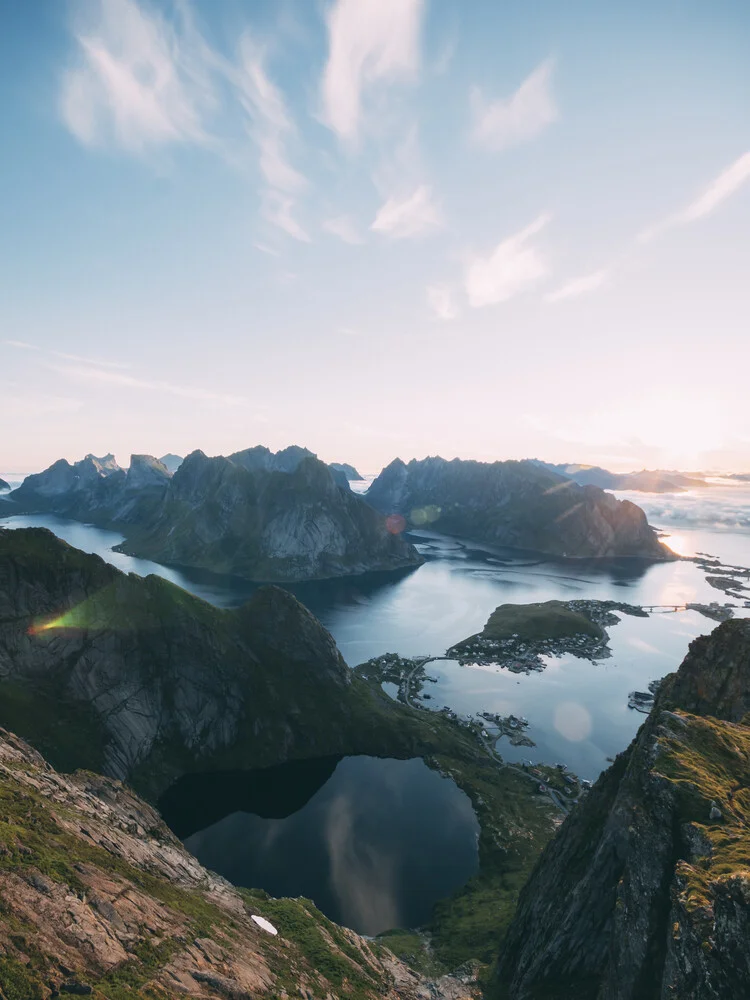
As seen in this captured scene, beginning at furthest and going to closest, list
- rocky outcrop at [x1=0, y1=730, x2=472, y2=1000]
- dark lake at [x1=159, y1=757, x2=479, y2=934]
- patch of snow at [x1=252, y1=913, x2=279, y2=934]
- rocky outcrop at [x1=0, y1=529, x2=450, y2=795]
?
1. rocky outcrop at [x1=0, y1=529, x2=450, y2=795]
2. dark lake at [x1=159, y1=757, x2=479, y2=934]
3. patch of snow at [x1=252, y1=913, x2=279, y2=934]
4. rocky outcrop at [x1=0, y1=730, x2=472, y2=1000]

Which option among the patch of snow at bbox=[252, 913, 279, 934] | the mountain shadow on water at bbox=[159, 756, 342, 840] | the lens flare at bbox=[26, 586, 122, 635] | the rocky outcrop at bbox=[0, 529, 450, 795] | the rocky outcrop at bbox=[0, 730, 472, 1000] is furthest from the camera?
the lens flare at bbox=[26, 586, 122, 635]

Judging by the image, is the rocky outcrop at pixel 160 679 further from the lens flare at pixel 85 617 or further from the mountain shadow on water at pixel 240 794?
the mountain shadow on water at pixel 240 794

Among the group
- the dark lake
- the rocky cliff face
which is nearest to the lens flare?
the dark lake

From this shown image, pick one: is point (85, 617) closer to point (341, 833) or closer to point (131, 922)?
point (341, 833)

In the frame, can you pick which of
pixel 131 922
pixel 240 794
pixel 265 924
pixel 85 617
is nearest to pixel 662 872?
pixel 131 922

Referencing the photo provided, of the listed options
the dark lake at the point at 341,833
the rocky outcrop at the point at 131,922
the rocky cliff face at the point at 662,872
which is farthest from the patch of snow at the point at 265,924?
the dark lake at the point at 341,833

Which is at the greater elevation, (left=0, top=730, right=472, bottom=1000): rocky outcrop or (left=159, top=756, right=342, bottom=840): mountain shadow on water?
(left=0, top=730, right=472, bottom=1000): rocky outcrop

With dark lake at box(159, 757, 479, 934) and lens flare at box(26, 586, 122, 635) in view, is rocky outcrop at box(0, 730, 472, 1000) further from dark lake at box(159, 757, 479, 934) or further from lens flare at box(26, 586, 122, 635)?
lens flare at box(26, 586, 122, 635)
